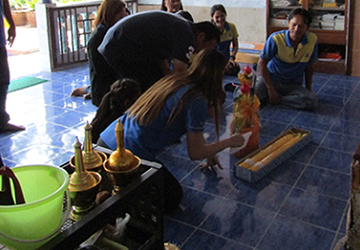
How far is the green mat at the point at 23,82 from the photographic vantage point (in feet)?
16.5

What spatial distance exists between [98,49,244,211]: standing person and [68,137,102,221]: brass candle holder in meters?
0.83

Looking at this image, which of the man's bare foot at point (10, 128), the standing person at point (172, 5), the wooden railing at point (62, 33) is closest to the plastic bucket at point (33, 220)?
the man's bare foot at point (10, 128)

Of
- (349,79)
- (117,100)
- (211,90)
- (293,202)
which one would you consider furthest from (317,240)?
(349,79)

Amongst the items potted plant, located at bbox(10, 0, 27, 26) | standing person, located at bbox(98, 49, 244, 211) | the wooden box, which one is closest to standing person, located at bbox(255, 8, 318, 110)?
the wooden box

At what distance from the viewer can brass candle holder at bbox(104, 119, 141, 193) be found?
4.64ft

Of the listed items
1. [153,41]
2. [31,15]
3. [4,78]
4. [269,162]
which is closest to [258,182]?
[269,162]

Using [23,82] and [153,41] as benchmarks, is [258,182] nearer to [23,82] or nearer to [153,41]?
[153,41]

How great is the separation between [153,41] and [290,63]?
5.65 feet

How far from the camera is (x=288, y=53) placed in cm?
427

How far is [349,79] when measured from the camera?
5.25 metres

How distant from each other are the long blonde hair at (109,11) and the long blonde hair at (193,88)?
1.62 metres

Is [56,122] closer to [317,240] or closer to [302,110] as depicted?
[302,110]

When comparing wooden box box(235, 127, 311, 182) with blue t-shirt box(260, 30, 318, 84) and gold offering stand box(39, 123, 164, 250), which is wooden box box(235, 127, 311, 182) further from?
gold offering stand box(39, 123, 164, 250)

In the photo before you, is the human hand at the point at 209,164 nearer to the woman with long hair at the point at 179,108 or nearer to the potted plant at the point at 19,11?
the woman with long hair at the point at 179,108
